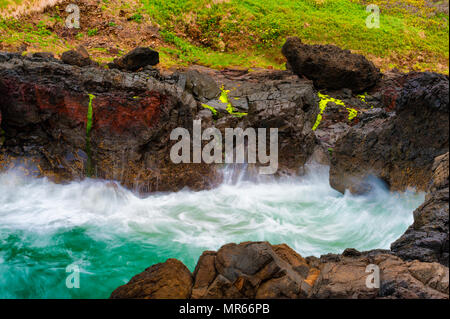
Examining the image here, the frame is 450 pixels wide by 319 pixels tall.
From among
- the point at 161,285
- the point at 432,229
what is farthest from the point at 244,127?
the point at 161,285

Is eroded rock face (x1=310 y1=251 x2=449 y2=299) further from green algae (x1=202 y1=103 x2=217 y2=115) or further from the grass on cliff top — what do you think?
the grass on cliff top

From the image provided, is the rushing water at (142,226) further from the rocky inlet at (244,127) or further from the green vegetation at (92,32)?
the green vegetation at (92,32)

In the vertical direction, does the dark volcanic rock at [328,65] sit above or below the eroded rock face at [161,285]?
above

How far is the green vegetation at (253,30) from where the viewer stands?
14.9 m

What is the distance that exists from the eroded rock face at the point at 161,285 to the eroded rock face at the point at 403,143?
4890 mm

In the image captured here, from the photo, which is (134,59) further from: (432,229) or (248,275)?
(432,229)

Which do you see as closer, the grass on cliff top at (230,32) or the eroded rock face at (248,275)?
the eroded rock face at (248,275)

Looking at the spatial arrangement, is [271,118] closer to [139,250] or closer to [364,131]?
[364,131]

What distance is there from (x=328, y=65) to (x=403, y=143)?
25.7ft

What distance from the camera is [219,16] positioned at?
17.9m

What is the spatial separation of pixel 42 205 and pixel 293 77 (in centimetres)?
1054

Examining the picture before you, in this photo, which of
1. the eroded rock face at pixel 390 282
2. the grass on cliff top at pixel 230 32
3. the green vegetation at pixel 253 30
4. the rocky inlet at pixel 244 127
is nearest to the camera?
the eroded rock face at pixel 390 282

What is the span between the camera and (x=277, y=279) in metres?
3.76

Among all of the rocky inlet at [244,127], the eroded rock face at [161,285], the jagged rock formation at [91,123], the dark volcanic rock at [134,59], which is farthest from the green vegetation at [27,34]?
the eroded rock face at [161,285]
